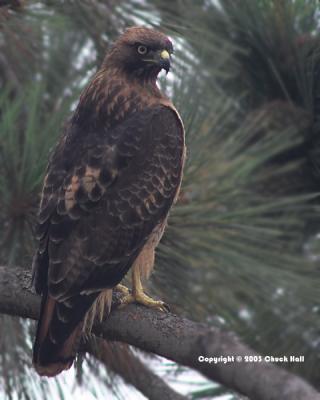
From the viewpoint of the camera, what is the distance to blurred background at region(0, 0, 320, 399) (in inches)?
167

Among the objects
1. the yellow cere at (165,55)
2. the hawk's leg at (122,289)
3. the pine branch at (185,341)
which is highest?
the yellow cere at (165,55)

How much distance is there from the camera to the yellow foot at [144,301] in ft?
12.6

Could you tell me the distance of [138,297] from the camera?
3.92 metres

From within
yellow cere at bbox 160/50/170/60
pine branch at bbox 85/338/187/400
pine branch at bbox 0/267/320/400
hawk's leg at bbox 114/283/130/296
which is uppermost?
yellow cere at bbox 160/50/170/60

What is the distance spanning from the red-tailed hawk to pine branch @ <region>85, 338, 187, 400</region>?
28 cm

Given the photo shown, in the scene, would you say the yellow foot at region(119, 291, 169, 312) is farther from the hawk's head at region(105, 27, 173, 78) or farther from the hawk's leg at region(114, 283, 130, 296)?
the hawk's head at region(105, 27, 173, 78)

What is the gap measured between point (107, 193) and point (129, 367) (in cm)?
84

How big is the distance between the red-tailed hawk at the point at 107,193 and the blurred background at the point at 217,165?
0.16 meters

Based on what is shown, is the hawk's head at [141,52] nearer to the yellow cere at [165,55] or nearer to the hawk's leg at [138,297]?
the yellow cere at [165,55]

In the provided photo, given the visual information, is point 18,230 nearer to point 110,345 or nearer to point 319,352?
point 110,345

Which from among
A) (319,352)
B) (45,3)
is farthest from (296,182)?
(45,3)

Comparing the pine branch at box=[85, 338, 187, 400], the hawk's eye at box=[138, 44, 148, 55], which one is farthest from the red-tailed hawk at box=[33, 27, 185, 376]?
the pine branch at box=[85, 338, 187, 400]

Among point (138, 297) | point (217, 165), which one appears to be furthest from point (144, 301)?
point (217, 165)

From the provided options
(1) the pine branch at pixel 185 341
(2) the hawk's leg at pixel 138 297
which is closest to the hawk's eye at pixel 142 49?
(2) the hawk's leg at pixel 138 297
